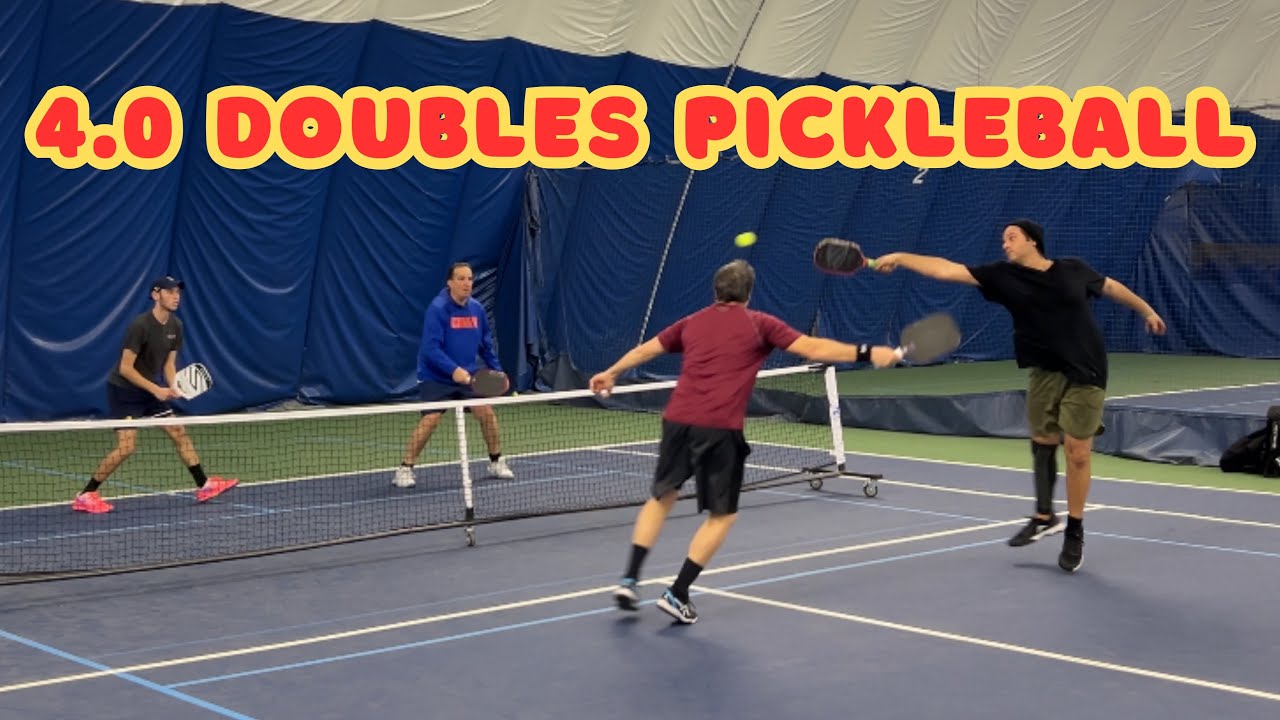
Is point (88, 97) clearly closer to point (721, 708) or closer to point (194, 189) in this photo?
point (194, 189)

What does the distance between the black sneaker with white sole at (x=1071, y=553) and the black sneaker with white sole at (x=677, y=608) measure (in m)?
2.51

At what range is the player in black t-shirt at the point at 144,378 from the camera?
1193 cm

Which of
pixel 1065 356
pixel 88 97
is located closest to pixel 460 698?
pixel 1065 356

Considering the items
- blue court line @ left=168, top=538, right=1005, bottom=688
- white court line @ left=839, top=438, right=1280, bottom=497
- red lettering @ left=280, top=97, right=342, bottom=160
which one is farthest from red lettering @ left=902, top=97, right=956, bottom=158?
blue court line @ left=168, top=538, right=1005, bottom=688

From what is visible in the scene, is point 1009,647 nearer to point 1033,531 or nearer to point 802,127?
point 1033,531

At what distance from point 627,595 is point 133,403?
5.45 meters

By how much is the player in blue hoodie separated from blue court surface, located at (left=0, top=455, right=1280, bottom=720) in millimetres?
2009

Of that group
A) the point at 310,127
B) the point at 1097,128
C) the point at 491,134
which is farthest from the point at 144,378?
the point at 1097,128

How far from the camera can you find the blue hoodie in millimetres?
12906

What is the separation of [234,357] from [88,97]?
137 inches

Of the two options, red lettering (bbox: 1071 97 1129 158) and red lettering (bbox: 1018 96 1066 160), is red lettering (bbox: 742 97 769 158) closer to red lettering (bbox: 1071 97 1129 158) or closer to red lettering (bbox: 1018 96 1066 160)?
red lettering (bbox: 1018 96 1066 160)

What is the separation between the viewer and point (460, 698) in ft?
21.6

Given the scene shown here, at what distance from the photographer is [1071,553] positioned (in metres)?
9.37

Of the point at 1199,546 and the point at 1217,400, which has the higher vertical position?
the point at 1217,400
